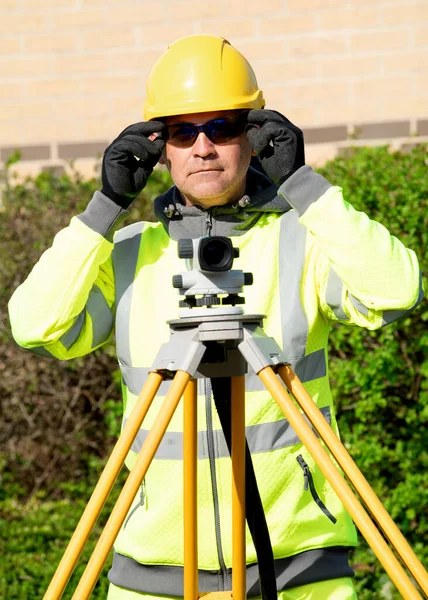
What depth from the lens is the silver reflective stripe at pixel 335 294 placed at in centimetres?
284

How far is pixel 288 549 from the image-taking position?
2.77 m

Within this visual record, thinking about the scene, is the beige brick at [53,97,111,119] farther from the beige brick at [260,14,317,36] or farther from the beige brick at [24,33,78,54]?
the beige brick at [260,14,317,36]

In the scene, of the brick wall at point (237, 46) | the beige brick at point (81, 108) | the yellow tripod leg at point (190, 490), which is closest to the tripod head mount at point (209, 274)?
the yellow tripod leg at point (190, 490)

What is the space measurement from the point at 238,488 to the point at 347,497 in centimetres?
39

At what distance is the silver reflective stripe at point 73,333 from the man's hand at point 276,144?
628mm

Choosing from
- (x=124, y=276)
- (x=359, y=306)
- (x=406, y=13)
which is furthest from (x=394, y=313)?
(x=406, y=13)

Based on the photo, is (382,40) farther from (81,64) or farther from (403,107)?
(81,64)

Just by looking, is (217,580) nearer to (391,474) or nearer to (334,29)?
(391,474)

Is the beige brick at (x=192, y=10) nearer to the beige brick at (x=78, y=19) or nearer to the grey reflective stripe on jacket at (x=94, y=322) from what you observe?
the beige brick at (x=78, y=19)

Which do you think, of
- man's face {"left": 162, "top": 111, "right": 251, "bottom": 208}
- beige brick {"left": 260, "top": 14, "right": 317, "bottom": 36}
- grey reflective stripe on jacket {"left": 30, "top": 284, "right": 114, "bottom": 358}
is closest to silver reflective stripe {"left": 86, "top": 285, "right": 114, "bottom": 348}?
grey reflective stripe on jacket {"left": 30, "top": 284, "right": 114, "bottom": 358}

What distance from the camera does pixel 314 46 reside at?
652 cm

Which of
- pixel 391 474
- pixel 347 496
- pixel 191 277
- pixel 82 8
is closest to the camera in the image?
pixel 347 496

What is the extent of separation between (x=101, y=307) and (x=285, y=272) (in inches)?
20.1

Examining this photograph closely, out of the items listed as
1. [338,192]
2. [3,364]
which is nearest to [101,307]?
[338,192]
